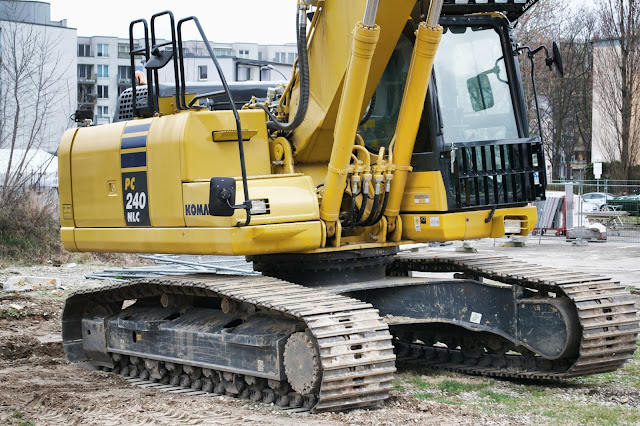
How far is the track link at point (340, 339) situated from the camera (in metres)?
6.71

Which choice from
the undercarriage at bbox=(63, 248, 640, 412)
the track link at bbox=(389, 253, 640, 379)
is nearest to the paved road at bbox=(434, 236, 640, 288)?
the track link at bbox=(389, 253, 640, 379)

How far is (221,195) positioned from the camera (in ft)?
24.0

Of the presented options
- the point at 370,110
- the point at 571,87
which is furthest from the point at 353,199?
the point at 571,87

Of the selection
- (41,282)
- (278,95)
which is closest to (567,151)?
(41,282)

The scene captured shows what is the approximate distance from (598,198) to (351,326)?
3134cm

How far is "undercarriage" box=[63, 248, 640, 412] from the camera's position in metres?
6.94

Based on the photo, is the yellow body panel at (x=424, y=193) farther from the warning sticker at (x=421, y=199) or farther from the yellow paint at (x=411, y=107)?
the yellow paint at (x=411, y=107)

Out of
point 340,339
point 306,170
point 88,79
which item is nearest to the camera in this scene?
point 340,339

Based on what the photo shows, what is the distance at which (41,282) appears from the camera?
1584 centimetres

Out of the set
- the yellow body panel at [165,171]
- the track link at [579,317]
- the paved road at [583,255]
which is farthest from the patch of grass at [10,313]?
the paved road at [583,255]

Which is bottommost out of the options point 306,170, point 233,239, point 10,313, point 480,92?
point 10,313

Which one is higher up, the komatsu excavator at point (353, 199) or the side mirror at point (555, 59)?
the side mirror at point (555, 59)

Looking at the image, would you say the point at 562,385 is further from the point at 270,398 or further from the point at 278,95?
the point at 278,95

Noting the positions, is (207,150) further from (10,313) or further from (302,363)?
(10,313)
